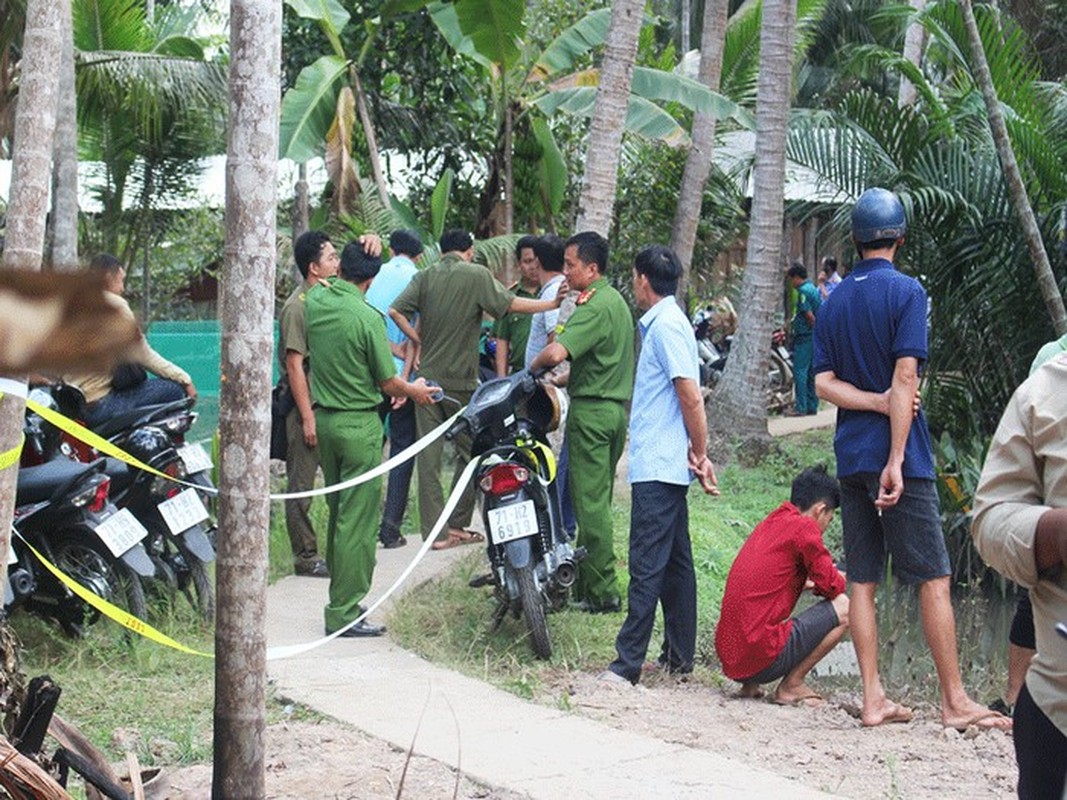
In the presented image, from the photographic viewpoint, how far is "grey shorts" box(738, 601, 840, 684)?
640 centimetres

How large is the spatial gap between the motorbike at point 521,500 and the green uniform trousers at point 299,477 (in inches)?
73.6

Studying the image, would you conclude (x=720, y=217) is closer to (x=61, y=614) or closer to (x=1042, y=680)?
(x=61, y=614)

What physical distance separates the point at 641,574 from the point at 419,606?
164cm

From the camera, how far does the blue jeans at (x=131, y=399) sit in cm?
762

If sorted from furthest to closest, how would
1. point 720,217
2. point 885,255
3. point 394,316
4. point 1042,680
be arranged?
point 720,217 < point 394,316 < point 885,255 < point 1042,680

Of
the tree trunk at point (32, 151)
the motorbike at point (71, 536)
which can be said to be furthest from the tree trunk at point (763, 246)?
the tree trunk at point (32, 151)

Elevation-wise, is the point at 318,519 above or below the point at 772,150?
below

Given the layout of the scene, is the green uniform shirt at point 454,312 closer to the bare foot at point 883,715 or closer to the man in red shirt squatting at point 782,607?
the man in red shirt squatting at point 782,607

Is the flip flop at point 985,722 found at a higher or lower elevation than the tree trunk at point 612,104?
lower

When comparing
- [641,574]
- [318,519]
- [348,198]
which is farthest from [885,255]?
[348,198]

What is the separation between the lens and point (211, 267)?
23.1 metres

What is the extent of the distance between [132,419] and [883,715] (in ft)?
12.2

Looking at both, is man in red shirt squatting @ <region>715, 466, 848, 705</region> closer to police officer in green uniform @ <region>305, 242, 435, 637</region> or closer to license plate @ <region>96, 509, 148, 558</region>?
police officer in green uniform @ <region>305, 242, 435, 637</region>

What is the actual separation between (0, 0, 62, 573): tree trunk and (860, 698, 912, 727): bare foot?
10.6 feet
